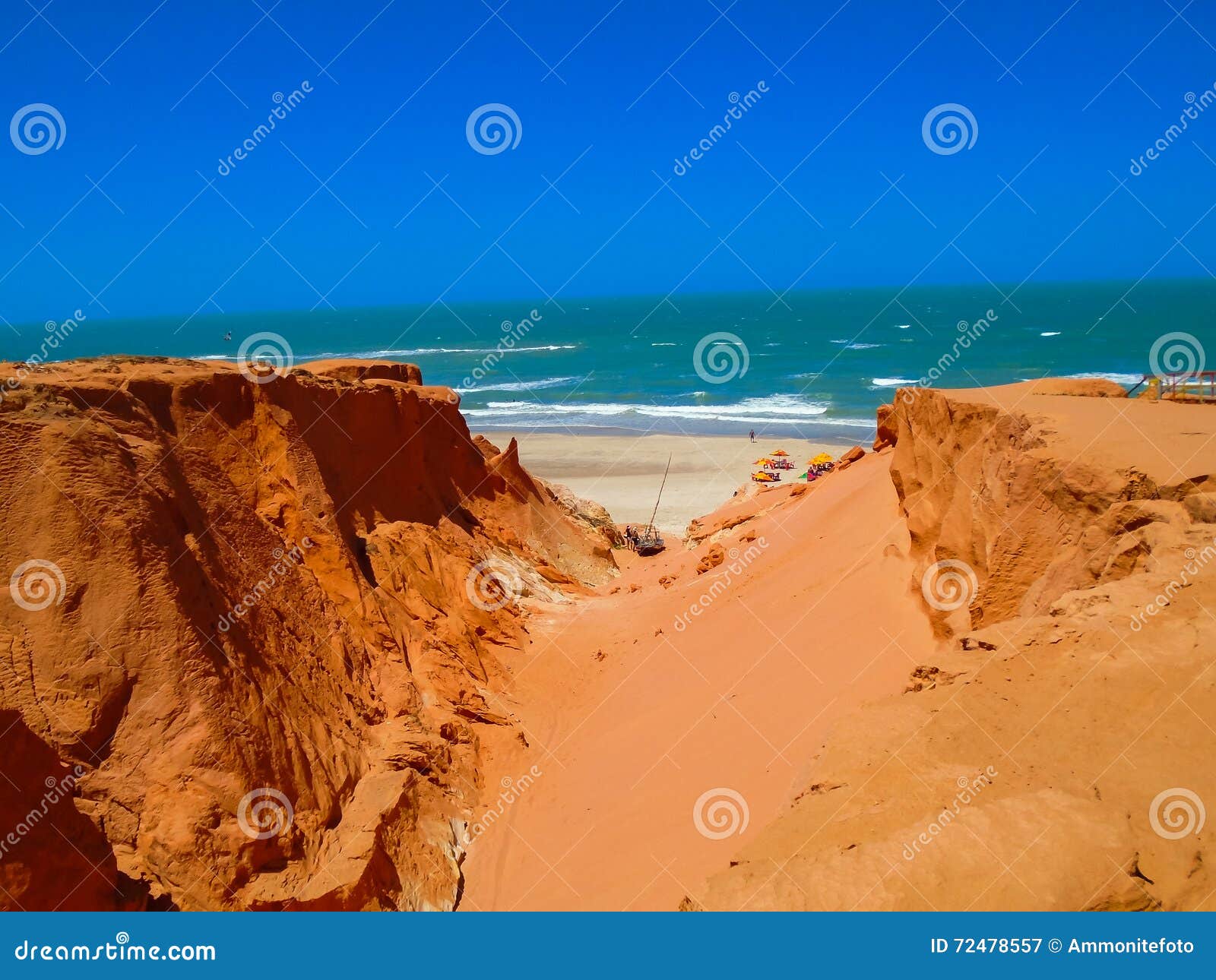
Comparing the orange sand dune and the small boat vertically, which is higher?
the small boat

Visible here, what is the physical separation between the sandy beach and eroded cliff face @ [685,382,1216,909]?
15917 mm

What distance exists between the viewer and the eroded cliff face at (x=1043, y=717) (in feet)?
13.8

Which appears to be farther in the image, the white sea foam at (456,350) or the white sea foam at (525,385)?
the white sea foam at (456,350)

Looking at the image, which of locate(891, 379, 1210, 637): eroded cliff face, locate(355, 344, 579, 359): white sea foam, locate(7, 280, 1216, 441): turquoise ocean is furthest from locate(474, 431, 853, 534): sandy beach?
locate(355, 344, 579, 359): white sea foam

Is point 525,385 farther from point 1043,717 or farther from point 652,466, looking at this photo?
point 1043,717

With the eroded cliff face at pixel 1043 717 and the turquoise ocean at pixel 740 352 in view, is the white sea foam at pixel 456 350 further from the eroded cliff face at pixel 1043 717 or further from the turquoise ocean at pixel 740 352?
the eroded cliff face at pixel 1043 717

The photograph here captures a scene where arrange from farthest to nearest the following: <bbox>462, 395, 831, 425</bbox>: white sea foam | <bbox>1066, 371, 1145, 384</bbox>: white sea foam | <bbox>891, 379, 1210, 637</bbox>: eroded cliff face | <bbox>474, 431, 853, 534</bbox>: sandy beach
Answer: <bbox>462, 395, 831, 425</bbox>: white sea foam
<bbox>1066, 371, 1145, 384</bbox>: white sea foam
<bbox>474, 431, 853, 534</bbox>: sandy beach
<bbox>891, 379, 1210, 637</bbox>: eroded cliff face

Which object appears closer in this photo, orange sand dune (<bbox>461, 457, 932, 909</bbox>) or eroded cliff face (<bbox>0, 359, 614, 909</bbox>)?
eroded cliff face (<bbox>0, 359, 614, 909</bbox>)

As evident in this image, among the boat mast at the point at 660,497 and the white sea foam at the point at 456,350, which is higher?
the white sea foam at the point at 456,350

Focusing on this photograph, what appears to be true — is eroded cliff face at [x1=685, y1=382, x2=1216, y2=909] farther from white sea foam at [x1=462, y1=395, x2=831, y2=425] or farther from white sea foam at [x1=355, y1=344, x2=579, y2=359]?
white sea foam at [x1=355, y1=344, x2=579, y2=359]

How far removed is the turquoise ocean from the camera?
156 ft

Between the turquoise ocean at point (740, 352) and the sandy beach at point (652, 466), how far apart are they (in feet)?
9.76

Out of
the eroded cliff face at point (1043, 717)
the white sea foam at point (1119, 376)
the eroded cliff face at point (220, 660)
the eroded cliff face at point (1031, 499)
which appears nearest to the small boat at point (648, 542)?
the eroded cliff face at point (220, 660)

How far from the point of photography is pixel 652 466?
34969mm
